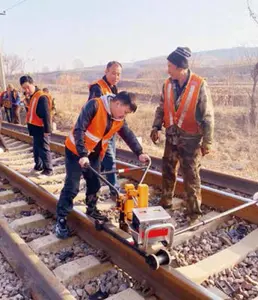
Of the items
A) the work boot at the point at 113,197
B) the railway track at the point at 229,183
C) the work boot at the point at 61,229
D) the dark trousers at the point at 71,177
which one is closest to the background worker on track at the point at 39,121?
the work boot at the point at 113,197

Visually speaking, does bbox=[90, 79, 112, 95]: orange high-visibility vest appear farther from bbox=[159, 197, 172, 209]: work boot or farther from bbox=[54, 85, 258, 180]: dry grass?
bbox=[54, 85, 258, 180]: dry grass

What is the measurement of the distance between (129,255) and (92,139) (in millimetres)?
1245

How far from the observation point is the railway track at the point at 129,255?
2.86 meters

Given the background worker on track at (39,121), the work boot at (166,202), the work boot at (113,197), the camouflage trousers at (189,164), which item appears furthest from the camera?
the background worker on track at (39,121)

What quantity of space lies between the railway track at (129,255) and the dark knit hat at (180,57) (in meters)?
1.77

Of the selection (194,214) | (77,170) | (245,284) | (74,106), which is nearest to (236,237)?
(194,214)

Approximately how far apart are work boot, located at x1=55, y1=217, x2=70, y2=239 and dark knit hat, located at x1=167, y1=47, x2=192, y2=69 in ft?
6.90

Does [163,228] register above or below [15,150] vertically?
above

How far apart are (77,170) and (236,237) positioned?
74.3 inches

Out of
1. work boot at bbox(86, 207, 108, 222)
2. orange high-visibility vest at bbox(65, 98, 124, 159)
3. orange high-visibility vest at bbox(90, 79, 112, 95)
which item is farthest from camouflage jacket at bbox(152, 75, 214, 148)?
orange high-visibility vest at bbox(90, 79, 112, 95)

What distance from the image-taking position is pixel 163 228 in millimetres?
2875

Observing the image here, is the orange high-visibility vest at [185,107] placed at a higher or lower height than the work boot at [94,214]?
higher

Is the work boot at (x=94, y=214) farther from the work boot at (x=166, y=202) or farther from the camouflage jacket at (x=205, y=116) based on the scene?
the camouflage jacket at (x=205, y=116)

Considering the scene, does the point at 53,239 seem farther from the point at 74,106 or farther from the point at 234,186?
the point at 74,106
